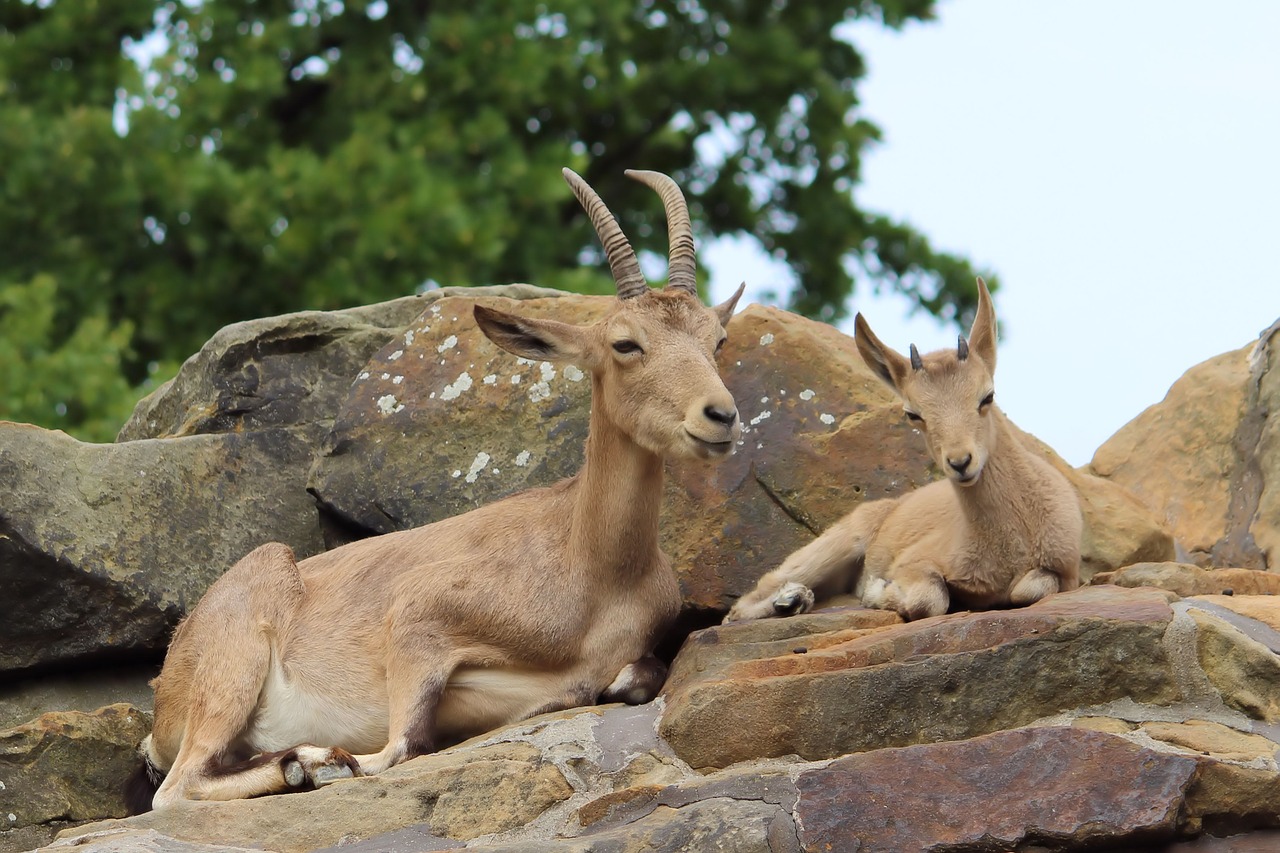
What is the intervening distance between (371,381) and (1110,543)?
13.7 ft

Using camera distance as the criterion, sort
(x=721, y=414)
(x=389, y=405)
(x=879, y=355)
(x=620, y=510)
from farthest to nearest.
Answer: (x=389, y=405) → (x=879, y=355) → (x=620, y=510) → (x=721, y=414)

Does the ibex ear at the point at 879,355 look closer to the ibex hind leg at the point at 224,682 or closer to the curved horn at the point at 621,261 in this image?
the curved horn at the point at 621,261

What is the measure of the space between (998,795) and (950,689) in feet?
2.32

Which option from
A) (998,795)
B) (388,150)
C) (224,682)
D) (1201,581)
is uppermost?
(388,150)

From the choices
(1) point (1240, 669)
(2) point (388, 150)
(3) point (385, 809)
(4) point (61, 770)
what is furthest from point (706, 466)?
(2) point (388, 150)

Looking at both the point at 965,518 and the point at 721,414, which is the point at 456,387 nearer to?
the point at 721,414

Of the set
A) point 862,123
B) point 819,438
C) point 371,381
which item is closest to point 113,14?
point 862,123

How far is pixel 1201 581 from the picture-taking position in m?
7.09

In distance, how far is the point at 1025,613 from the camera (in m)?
6.15

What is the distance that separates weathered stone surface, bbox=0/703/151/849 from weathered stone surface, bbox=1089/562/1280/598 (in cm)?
461

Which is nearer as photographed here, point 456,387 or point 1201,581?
point 1201,581

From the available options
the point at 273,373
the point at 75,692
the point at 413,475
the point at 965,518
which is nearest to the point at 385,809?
the point at 965,518

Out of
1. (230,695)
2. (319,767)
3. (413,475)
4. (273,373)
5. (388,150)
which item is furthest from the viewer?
(388,150)

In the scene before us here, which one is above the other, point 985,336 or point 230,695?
point 985,336
